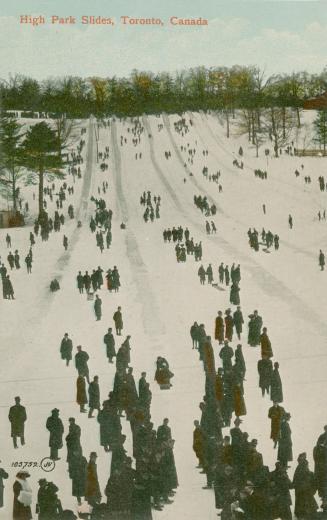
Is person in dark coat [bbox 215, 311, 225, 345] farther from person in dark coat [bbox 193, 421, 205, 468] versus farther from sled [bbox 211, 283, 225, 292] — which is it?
person in dark coat [bbox 193, 421, 205, 468]

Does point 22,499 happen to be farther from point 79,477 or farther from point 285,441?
point 285,441

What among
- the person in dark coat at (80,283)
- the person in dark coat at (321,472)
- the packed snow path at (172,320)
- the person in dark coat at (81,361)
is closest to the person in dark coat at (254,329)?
the packed snow path at (172,320)

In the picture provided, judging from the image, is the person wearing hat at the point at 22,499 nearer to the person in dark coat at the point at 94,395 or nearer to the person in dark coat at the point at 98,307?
the person in dark coat at the point at 94,395

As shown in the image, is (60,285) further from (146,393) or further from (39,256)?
(146,393)

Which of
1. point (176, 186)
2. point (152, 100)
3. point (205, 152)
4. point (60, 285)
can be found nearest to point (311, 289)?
point (60, 285)

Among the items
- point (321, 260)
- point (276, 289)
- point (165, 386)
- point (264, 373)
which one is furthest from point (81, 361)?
point (321, 260)

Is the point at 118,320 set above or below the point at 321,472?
above
